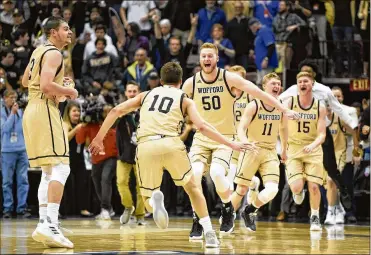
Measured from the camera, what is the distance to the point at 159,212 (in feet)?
32.8

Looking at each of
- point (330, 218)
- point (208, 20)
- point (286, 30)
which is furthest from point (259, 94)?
point (208, 20)

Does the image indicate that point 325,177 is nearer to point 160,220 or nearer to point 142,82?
point 142,82

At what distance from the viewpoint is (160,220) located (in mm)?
9953

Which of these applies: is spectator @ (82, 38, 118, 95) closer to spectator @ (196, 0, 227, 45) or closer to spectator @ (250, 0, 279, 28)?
spectator @ (196, 0, 227, 45)

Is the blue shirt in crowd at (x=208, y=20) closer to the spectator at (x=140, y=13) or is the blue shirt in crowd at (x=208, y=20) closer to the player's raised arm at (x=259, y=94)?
the spectator at (x=140, y=13)

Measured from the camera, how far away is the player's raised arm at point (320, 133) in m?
14.6

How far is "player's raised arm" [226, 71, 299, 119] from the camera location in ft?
38.3

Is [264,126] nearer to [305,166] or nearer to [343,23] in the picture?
[305,166]

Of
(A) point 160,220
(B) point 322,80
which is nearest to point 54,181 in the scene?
(A) point 160,220

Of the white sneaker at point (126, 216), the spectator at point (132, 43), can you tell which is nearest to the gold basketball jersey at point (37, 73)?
the white sneaker at point (126, 216)

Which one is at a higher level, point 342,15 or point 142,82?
point 342,15

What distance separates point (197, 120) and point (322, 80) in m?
10.7

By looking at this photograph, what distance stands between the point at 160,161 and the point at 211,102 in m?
2.43

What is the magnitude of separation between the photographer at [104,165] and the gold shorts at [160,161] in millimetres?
7568
